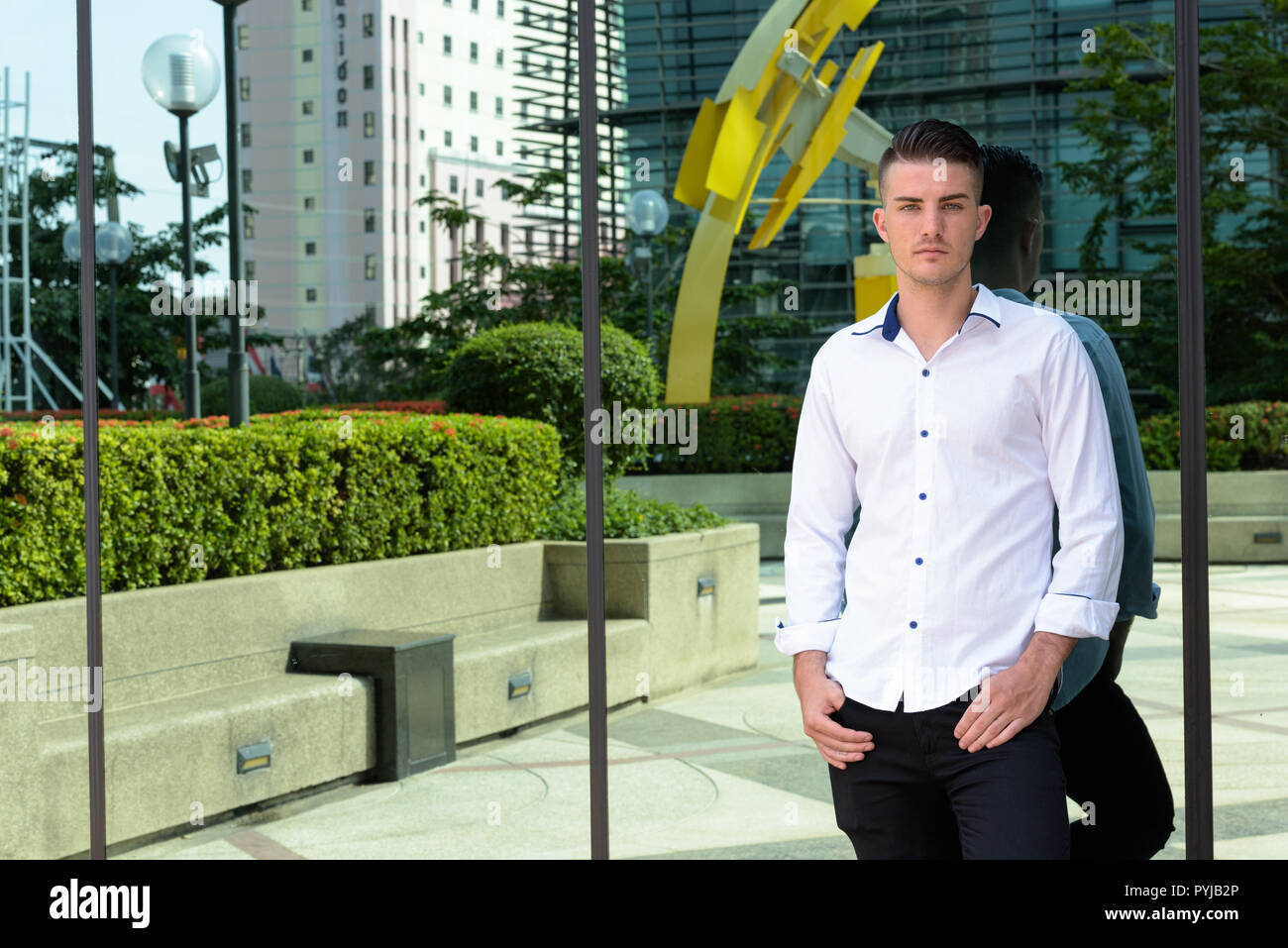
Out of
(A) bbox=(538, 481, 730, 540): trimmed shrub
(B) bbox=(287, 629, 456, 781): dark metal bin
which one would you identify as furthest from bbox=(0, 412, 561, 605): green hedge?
(B) bbox=(287, 629, 456, 781): dark metal bin

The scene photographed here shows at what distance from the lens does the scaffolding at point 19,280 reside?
214 inches

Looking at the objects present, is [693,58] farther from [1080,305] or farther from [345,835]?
[345,835]

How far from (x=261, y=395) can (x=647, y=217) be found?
6.06 feet

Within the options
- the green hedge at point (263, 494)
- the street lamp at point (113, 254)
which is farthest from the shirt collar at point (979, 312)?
the street lamp at point (113, 254)

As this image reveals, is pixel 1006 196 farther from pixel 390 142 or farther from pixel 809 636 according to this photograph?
pixel 390 142

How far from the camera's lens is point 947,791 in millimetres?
1971

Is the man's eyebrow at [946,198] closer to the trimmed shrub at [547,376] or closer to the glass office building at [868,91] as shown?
the glass office building at [868,91]

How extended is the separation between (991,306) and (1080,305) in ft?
4.37

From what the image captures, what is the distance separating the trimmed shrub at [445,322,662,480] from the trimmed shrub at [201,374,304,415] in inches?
29.8

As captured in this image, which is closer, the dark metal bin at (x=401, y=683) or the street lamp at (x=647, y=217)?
the dark metal bin at (x=401, y=683)

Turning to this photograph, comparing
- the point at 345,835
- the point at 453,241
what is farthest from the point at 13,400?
the point at 345,835

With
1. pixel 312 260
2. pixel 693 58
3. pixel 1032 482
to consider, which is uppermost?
pixel 693 58

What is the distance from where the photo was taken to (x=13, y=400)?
17.4 feet

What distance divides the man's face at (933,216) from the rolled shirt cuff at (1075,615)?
0.53 meters
